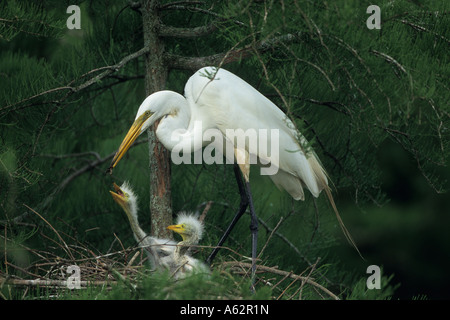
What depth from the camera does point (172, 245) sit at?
2.00 metres

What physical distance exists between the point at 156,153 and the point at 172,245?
36 cm

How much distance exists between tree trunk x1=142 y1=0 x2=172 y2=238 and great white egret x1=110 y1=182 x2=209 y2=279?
6 cm

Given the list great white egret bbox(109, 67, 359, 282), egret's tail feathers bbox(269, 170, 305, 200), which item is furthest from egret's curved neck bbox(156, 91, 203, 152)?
egret's tail feathers bbox(269, 170, 305, 200)

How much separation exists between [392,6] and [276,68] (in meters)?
0.40

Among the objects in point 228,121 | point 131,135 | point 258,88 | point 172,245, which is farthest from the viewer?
point 258,88


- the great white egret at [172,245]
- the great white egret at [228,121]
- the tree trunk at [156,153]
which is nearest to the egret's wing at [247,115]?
the great white egret at [228,121]

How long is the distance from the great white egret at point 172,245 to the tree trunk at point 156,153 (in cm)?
6

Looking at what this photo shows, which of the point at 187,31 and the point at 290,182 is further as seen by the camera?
the point at 290,182

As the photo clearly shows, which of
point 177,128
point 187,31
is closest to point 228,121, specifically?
point 177,128

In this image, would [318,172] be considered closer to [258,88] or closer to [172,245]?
[258,88]

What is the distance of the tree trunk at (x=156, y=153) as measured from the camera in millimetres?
2160

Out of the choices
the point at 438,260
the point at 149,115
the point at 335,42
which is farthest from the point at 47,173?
the point at 438,260

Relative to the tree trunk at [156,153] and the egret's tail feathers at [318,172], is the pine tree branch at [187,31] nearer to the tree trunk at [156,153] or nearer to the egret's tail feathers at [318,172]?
the tree trunk at [156,153]

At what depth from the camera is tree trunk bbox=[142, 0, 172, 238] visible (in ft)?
7.09
